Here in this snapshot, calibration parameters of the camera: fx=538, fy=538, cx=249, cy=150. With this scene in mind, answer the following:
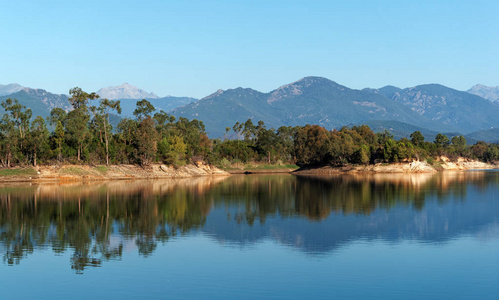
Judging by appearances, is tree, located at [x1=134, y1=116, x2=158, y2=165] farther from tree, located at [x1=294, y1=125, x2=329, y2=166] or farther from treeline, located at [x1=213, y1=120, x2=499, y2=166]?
tree, located at [x1=294, y1=125, x2=329, y2=166]

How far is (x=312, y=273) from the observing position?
86.9ft

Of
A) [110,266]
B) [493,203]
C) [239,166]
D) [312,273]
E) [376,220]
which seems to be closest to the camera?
[312,273]

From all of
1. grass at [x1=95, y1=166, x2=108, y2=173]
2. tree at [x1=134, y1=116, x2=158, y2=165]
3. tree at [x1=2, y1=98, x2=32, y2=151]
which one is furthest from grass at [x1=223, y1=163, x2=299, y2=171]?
tree at [x1=2, y1=98, x2=32, y2=151]

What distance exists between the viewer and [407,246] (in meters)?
33.4

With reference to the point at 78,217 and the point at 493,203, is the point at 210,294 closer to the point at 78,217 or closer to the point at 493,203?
the point at 78,217

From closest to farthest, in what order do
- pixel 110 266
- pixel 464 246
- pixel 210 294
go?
1. pixel 210 294
2. pixel 110 266
3. pixel 464 246

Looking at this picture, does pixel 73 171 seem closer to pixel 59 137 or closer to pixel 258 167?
pixel 59 137

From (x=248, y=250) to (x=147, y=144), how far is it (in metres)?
78.8

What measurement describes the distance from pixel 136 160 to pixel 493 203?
72.7 metres

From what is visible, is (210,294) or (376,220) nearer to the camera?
(210,294)

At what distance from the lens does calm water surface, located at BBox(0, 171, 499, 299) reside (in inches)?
947

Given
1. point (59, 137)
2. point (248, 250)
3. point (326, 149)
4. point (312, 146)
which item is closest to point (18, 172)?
point (59, 137)

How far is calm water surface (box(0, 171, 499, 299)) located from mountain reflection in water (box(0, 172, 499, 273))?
4.3 inches

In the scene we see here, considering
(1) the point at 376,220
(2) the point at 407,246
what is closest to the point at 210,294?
(2) the point at 407,246
